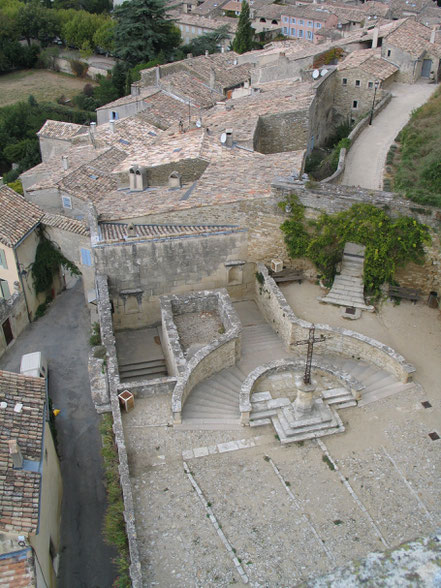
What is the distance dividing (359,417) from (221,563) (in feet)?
19.0

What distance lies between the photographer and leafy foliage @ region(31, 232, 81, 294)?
24.7 m

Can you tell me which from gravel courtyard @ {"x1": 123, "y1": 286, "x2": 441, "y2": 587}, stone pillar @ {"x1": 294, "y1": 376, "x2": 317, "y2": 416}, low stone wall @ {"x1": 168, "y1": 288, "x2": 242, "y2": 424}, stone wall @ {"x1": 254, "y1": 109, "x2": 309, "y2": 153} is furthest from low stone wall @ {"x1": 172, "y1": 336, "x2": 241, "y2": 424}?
stone wall @ {"x1": 254, "y1": 109, "x2": 309, "y2": 153}

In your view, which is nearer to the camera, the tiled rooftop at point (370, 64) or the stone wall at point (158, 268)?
the stone wall at point (158, 268)

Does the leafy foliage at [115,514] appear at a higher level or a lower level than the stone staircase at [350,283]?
lower

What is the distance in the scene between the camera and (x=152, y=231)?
20.0 meters

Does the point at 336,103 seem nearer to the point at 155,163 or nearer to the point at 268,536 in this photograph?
the point at 155,163

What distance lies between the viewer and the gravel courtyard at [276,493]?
12.1 metres

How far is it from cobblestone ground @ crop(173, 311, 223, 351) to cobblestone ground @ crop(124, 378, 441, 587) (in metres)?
3.10

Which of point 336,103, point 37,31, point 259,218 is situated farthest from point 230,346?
point 37,31

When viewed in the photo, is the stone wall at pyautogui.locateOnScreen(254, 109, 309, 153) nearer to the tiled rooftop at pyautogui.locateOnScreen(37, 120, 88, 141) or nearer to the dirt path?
the dirt path

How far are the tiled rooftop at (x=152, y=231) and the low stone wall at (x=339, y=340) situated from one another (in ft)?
9.65

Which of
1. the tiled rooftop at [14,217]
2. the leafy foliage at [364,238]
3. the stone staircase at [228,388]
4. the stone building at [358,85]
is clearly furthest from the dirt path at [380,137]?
the tiled rooftop at [14,217]

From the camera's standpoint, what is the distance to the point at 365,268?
19375mm

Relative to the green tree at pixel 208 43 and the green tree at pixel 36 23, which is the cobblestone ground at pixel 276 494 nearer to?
the green tree at pixel 208 43
